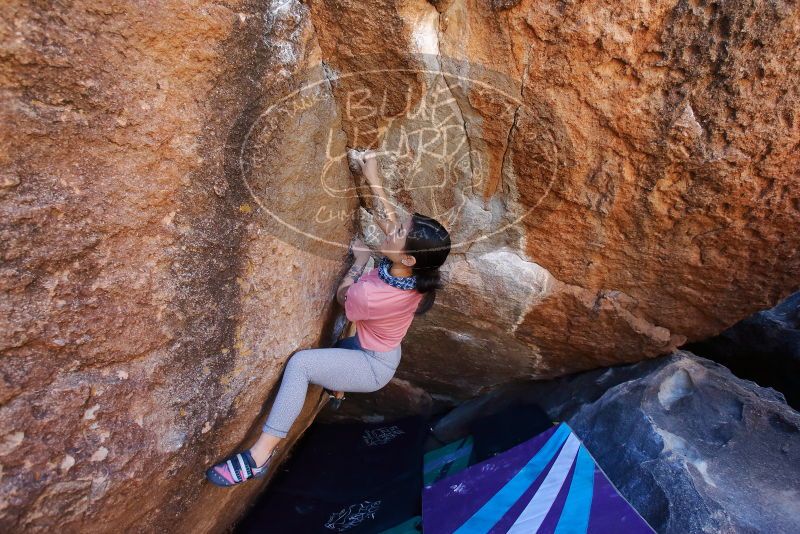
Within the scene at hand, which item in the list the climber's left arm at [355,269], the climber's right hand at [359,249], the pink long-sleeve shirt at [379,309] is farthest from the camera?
the climber's right hand at [359,249]

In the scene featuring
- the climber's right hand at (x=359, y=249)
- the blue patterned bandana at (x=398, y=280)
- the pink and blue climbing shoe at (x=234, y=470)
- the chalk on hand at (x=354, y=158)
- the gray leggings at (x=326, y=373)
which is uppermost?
the chalk on hand at (x=354, y=158)

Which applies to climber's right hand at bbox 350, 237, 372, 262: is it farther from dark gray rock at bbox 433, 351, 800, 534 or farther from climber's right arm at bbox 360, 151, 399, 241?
dark gray rock at bbox 433, 351, 800, 534

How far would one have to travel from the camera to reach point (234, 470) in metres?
1.59

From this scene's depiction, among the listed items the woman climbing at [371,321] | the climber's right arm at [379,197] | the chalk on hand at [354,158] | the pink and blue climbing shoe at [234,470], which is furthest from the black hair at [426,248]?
the pink and blue climbing shoe at [234,470]

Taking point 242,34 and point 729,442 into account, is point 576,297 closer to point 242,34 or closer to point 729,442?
point 729,442

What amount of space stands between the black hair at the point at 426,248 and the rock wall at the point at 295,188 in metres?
0.17

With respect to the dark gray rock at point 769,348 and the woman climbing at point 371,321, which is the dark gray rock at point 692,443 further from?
the woman climbing at point 371,321

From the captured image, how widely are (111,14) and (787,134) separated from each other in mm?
1746

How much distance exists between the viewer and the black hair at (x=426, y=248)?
5.43ft

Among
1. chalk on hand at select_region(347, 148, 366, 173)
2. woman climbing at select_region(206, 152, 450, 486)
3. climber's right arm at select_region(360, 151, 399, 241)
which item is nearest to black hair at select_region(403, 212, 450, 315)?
woman climbing at select_region(206, 152, 450, 486)

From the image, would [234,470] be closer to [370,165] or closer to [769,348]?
[370,165]

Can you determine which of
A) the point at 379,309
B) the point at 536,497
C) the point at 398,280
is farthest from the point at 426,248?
the point at 536,497

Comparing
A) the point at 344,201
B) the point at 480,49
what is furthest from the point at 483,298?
the point at 480,49

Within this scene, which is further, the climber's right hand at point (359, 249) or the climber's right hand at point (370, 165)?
the climber's right hand at point (359, 249)
